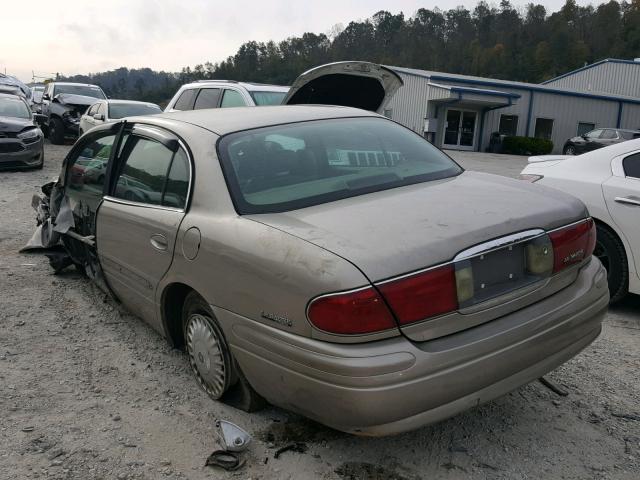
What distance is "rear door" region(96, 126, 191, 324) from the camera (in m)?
3.17

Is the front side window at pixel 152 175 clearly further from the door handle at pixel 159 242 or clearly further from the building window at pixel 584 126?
the building window at pixel 584 126

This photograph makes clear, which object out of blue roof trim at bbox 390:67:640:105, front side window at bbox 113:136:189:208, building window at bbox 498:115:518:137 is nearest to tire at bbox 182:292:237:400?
front side window at bbox 113:136:189:208

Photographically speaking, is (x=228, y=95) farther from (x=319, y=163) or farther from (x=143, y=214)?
(x=319, y=163)

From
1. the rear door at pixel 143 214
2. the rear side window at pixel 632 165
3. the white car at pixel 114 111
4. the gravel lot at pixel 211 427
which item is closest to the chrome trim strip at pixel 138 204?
the rear door at pixel 143 214

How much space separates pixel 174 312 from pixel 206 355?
1.49 ft

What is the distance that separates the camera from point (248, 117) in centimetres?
346

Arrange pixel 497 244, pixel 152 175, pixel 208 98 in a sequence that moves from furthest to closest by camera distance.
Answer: pixel 208 98, pixel 152 175, pixel 497 244

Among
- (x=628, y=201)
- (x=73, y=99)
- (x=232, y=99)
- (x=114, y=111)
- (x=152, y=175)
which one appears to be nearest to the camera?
(x=152, y=175)

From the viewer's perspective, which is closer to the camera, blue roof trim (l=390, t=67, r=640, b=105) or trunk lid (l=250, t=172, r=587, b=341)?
trunk lid (l=250, t=172, r=587, b=341)

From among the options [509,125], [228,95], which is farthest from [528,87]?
[228,95]

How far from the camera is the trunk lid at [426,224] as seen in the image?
226 cm

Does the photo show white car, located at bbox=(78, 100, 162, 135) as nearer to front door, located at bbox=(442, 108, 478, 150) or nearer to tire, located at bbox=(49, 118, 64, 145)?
tire, located at bbox=(49, 118, 64, 145)

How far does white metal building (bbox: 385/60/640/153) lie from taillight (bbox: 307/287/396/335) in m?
28.9

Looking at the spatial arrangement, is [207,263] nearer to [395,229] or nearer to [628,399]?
[395,229]
